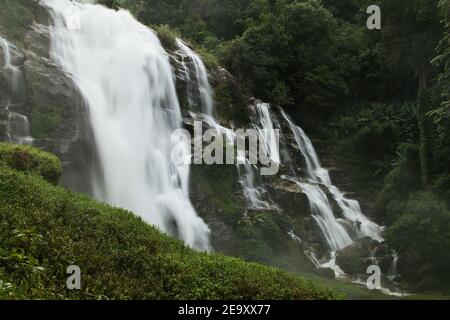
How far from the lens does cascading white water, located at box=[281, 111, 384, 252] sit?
19.7 metres

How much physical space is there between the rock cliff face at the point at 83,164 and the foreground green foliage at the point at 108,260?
528cm

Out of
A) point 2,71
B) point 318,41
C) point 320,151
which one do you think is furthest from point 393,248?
point 318,41

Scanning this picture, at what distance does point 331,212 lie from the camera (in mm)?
20828

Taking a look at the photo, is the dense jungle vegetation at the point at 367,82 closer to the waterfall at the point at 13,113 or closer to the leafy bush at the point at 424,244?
the leafy bush at the point at 424,244

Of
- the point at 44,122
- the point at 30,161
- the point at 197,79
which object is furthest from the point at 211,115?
the point at 30,161

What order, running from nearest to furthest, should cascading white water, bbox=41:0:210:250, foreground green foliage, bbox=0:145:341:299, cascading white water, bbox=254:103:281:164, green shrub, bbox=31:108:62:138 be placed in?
foreground green foliage, bbox=0:145:341:299 < green shrub, bbox=31:108:62:138 < cascading white water, bbox=41:0:210:250 < cascading white water, bbox=254:103:281:164

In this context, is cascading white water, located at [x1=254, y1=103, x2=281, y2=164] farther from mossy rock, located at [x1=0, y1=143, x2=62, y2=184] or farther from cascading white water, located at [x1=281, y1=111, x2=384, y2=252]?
mossy rock, located at [x1=0, y1=143, x2=62, y2=184]

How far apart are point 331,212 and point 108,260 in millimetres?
13538

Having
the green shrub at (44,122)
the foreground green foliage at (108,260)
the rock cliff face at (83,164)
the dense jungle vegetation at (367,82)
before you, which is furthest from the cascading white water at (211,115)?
the foreground green foliage at (108,260)

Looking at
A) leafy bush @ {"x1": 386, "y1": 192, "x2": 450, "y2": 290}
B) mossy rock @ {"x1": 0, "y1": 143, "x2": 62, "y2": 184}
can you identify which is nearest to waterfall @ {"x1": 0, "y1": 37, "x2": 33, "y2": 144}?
mossy rock @ {"x1": 0, "y1": 143, "x2": 62, "y2": 184}

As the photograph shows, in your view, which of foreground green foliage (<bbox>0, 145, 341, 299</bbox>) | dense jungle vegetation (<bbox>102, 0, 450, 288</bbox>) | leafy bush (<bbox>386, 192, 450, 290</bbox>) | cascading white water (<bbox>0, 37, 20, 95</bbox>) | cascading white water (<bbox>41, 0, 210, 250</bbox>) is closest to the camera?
foreground green foliage (<bbox>0, 145, 341, 299</bbox>)

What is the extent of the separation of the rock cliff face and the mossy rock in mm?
2818

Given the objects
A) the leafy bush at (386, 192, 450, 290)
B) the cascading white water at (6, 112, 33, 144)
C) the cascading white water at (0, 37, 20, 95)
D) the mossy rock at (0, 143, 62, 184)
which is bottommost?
the leafy bush at (386, 192, 450, 290)

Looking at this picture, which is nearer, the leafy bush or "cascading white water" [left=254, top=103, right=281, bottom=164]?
the leafy bush
